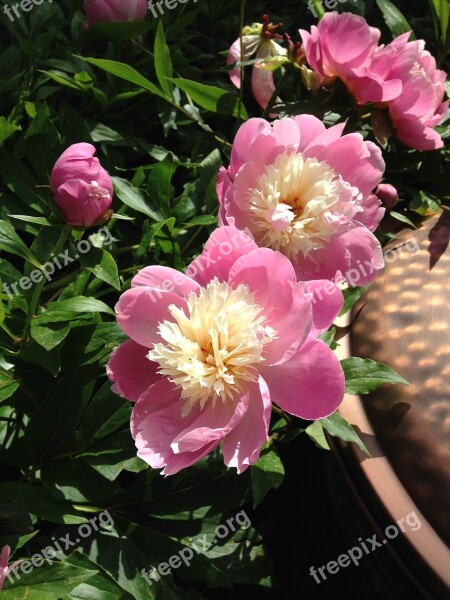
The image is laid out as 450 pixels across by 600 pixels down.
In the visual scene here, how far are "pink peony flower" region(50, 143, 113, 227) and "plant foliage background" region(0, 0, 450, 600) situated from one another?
35 millimetres

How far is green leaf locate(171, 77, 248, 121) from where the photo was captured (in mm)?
903

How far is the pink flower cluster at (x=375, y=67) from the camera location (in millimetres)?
739

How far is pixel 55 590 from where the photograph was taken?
625 millimetres

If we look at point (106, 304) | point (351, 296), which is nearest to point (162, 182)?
point (106, 304)

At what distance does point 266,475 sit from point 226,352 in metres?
0.23

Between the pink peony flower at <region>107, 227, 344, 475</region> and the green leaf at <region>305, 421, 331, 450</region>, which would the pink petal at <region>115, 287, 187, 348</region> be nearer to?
the pink peony flower at <region>107, 227, 344, 475</region>

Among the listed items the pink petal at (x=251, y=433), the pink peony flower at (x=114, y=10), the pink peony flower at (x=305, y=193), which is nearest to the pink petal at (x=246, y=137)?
the pink peony flower at (x=305, y=193)

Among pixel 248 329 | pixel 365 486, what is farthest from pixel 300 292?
pixel 365 486

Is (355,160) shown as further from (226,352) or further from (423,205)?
(423,205)

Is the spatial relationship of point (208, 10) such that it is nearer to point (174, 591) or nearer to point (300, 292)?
point (300, 292)

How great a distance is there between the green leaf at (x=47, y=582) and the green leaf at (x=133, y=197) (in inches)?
15.4

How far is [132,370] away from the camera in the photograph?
1.87 ft
